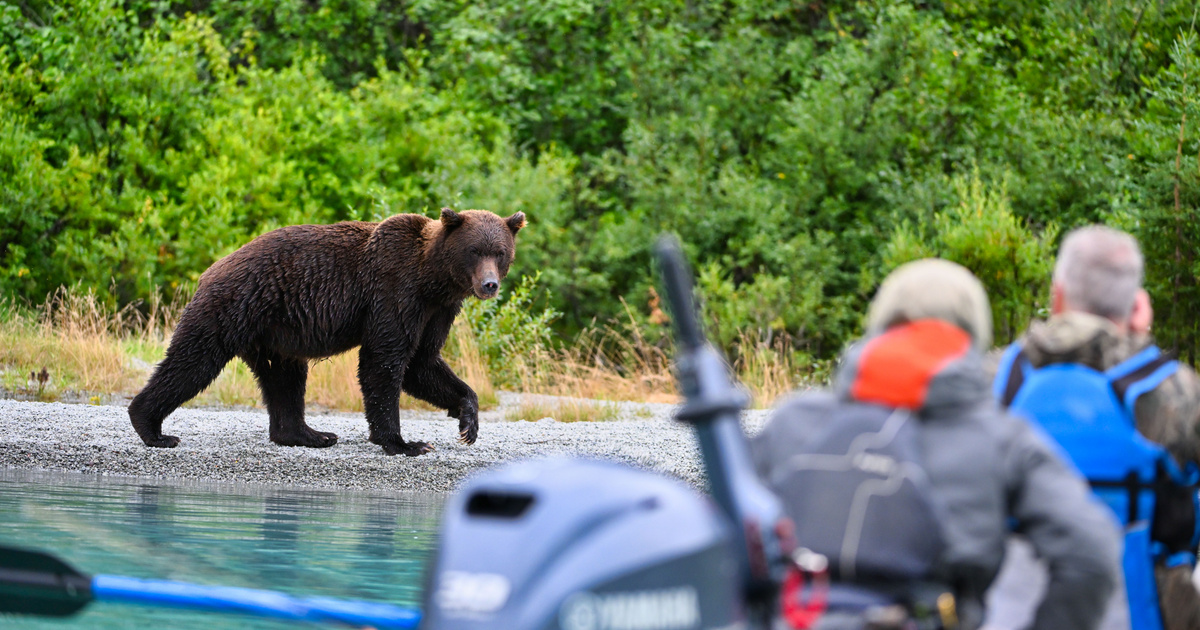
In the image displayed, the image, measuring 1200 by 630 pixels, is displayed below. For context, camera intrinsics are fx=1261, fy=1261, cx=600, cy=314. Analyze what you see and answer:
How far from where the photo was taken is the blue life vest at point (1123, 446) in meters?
3.12

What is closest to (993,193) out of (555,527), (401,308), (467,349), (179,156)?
(467,349)

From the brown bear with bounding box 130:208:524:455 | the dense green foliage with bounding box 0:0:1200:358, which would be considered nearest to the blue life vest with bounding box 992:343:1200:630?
the brown bear with bounding box 130:208:524:455

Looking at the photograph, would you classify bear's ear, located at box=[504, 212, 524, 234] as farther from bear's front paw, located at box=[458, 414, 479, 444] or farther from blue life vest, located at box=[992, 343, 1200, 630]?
blue life vest, located at box=[992, 343, 1200, 630]

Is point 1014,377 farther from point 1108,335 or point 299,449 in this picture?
point 299,449

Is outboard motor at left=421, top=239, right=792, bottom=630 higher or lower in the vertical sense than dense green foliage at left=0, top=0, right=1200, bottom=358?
lower

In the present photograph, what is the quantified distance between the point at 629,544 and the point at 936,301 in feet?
2.71

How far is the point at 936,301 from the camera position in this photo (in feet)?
8.73

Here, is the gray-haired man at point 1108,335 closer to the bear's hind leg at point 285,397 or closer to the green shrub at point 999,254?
the bear's hind leg at point 285,397

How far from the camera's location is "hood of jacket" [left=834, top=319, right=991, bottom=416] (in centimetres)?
258

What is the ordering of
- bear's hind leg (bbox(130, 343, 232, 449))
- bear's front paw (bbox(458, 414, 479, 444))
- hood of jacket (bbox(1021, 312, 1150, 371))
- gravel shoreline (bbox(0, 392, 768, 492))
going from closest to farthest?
hood of jacket (bbox(1021, 312, 1150, 371)), gravel shoreline (bbox(0, 392, 768, 492)), bear's hind leg (bbox(130, 343, 232, 449)), bear's front paw (bbox(458, 414, 479, 444))

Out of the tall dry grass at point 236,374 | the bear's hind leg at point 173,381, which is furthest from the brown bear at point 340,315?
the tall dry grass at point 236,374

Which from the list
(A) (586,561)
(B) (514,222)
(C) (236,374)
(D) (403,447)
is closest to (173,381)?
(D) (403,447)

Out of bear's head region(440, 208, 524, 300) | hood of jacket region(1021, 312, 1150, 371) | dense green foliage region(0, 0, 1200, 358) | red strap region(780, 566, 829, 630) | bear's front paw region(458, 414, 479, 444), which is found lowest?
bear's front paw region(458, 414, 479, 444)

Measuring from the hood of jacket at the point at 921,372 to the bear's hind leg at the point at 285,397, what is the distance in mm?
7955
